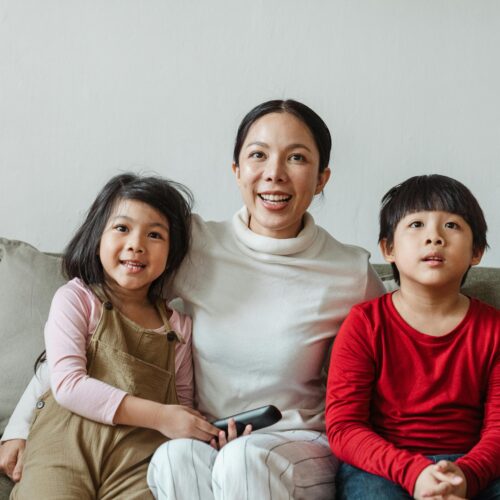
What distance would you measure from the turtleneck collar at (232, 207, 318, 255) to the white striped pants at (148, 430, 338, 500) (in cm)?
39

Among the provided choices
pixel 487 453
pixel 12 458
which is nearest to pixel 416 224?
pixel 487 453

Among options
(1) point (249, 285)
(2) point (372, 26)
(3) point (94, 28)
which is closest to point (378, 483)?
(1) point (249, 285)

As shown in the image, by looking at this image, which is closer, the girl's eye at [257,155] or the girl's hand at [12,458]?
the girl's hand at [12,458]

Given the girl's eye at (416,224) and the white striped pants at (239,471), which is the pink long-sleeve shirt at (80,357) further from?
the girl's eye at (416,224)

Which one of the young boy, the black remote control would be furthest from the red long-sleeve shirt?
the black remote control

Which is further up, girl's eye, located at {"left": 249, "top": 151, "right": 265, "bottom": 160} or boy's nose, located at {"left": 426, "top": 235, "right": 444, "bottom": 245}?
girl's eye, located at {"left": 249, "top": 151, "right": 265, "bottom": 160}

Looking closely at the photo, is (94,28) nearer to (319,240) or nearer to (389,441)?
(319,240)

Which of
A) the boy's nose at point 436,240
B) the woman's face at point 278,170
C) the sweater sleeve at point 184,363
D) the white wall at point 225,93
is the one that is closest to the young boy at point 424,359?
the boy's nose at point 436,240

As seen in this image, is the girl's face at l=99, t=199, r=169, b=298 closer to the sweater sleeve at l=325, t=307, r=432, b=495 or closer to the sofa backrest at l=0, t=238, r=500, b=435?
the sofa backrest at l=0, t=238, r=500, b=435

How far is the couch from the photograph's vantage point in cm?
166

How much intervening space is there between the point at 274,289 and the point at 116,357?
357mm

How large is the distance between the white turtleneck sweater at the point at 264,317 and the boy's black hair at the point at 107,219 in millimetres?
36

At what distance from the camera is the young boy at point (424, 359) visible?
1.40 meters

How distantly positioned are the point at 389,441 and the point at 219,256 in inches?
20.5
